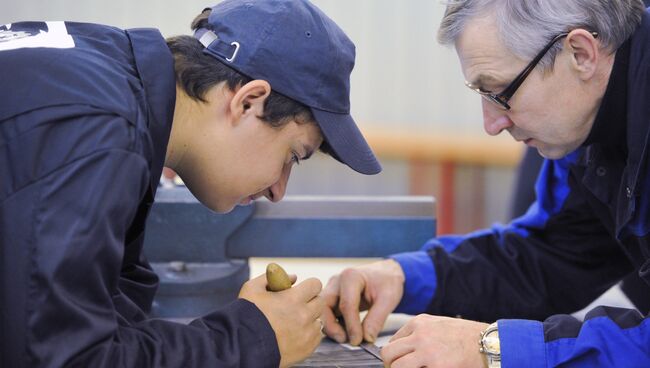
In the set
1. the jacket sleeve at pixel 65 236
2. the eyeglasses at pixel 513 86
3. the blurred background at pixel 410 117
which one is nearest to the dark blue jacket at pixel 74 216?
the jacket sleeve at pixel 65 236

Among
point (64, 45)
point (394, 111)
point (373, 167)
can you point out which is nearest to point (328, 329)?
point (373, 167)

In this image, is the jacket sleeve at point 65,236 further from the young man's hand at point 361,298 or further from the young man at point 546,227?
the young man's hand at point 361,298

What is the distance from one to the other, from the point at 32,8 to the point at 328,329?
9.60 feet

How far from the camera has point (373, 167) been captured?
1.39 metres

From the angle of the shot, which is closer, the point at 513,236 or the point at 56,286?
the point at 56,286

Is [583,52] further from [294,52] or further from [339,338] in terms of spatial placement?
[339,338]

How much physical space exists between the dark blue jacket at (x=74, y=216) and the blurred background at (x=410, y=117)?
310 centimetres

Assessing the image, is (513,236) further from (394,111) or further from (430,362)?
(394,111)

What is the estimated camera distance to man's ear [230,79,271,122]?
4.12 feet

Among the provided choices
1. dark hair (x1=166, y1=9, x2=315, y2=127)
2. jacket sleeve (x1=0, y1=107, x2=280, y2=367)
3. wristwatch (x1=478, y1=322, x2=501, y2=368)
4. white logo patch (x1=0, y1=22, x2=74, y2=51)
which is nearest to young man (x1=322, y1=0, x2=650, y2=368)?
wristwatch (x1=478, y1=322, x2=501, y2=368)

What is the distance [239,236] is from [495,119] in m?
0.59

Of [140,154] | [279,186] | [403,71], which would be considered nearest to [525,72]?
[279,186]

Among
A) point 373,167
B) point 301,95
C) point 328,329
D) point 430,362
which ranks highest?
point 301,95

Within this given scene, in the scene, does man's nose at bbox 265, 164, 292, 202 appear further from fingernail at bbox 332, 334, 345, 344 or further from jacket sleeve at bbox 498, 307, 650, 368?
jacket sleeve at bbox 498, 307, 650, 368
